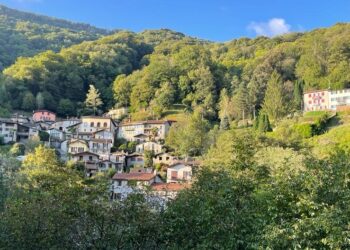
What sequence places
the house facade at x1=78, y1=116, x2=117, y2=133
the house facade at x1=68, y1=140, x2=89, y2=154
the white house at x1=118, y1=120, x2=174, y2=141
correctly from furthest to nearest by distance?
the house facade at x1=78, y1=116, x2=117, y2=133, the white house at x1=118, y1=120, x2=174, y2=141, the house facade at x1=68, y1=140, x2=89, y2=154

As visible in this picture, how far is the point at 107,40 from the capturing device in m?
120

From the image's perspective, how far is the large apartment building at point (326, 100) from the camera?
65.5 m

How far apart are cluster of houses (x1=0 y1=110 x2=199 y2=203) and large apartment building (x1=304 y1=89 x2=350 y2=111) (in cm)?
2212

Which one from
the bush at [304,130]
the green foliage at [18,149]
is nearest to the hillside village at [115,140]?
the green foliage at [18,149]

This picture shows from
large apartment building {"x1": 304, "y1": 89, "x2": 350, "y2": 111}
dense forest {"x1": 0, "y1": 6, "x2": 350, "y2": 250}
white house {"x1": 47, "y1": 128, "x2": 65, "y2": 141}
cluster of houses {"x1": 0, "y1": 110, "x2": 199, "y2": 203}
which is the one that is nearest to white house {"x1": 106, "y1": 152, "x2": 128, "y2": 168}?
cluster of houses {"x1": 0, "y1": 110, "x2": 199, "y2": 203}

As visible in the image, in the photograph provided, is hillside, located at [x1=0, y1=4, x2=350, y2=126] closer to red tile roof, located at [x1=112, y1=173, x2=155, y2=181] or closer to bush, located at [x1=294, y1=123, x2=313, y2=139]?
bush, located at [x1=294, y1=123, x2=313, y2=139]

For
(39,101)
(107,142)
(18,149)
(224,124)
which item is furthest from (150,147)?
(39,101)

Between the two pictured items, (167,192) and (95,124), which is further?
Answer: (95,124)

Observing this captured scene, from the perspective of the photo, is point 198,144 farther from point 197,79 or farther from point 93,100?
point 93,100

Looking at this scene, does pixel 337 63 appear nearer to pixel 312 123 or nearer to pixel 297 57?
pixel 297 57

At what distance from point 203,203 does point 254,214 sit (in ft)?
5.15

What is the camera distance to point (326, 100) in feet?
220

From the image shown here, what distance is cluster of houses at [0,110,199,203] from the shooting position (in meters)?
52.2

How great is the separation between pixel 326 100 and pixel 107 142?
33.5m
